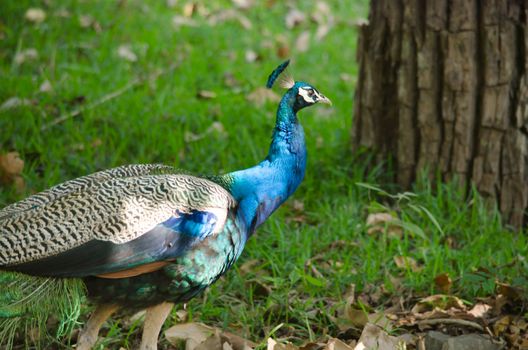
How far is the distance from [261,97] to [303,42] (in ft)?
3.88

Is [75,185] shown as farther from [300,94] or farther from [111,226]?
[300,94]

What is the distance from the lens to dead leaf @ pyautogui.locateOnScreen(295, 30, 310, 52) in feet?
21.0

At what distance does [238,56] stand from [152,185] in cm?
320

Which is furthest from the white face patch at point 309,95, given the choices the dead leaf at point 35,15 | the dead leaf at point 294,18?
the dead leaf at point 294,18

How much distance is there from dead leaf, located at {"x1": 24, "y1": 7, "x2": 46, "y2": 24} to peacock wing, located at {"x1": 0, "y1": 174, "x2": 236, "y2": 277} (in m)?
3.38

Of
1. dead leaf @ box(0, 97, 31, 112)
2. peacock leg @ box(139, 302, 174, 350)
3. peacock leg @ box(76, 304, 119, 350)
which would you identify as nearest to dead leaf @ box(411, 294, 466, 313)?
peacock leg @ box(139, 302, 174, 350)

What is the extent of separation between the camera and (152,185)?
121 inches

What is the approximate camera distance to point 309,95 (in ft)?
11.0

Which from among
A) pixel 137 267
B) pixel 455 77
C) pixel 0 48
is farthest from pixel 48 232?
pixel 0 48

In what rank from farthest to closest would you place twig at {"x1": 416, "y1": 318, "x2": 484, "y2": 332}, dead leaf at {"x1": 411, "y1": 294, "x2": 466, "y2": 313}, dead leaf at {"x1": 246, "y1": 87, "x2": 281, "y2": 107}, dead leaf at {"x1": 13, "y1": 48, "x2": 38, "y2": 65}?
dead leaf at {"x1": 13, "y1": 48, "x2": 38, "y2": 65} → dead leaf at {"x1": 246, "y1": 87, "x2": 281, "y2": 107} → dead leaf at {"x1": 411, "y1": 294, "x2": 466, "y2": 313} → twig at {"x1": 416, "y1": 318, "x2": 484, "y2": 332}

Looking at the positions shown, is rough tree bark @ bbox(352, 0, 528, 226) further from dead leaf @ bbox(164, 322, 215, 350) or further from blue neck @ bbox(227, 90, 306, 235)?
dead leaf @ bbox(164, 322, 215, 350)

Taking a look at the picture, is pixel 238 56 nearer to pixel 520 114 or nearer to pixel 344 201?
pixel 344 201

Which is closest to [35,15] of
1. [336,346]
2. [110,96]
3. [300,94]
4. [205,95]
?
[110,96]

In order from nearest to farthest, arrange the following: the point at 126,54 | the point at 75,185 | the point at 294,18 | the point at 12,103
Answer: the point at 75,185 < the point at 12,103 < the point at 126,54 < the point at 294,18
